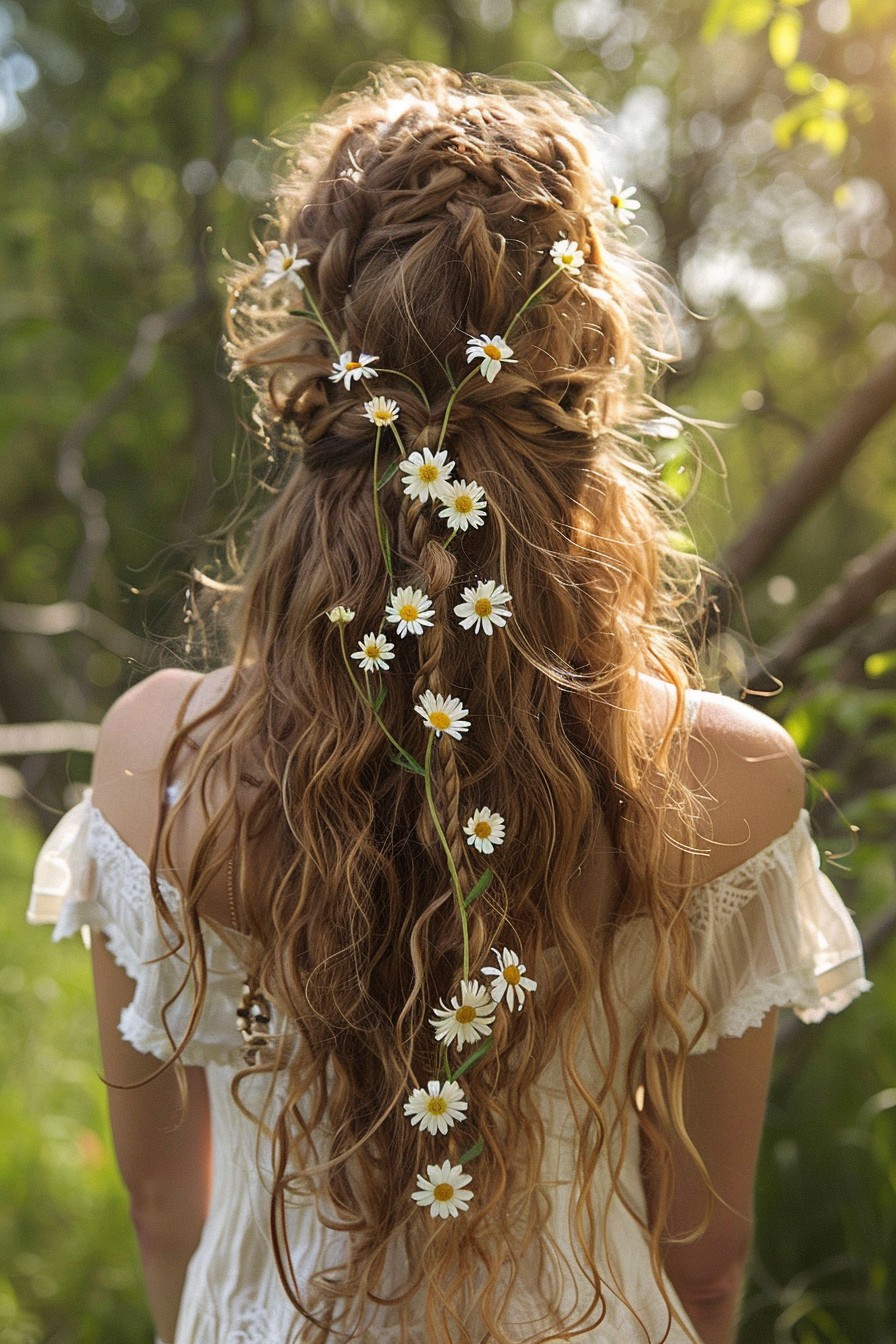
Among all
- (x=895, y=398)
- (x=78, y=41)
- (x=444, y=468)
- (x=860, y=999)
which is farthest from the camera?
(x=78, y=41)

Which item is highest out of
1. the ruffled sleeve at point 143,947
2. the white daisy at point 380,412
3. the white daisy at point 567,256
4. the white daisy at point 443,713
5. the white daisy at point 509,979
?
the white daisy at point 567,256

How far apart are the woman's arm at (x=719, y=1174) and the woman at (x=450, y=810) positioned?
1.1 inches

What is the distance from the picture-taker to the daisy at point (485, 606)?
0.98 m

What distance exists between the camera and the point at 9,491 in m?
5.33

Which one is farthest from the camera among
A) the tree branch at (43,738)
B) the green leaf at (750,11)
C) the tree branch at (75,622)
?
the tree branch at (75,622)

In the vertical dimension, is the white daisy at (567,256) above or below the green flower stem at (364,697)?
above

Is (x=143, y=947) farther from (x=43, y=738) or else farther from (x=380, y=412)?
(x=43, y=738)

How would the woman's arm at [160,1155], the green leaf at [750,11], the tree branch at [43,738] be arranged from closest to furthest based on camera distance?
1. the woman's arm at [160,1155]
2. the green leaf at [750,11]
3. the tree branch at [43,738]

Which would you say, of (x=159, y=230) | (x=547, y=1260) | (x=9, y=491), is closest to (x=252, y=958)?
(x=547, y=1260)

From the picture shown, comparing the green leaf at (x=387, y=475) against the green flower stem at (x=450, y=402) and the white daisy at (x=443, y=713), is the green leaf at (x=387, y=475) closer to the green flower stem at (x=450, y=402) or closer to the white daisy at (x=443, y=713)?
the green flower stem at (x=450, y=402)

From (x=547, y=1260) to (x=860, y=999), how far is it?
1.45 m

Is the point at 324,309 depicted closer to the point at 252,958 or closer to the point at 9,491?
the point at 252,958

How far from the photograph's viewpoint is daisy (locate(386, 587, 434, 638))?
3.21 ft

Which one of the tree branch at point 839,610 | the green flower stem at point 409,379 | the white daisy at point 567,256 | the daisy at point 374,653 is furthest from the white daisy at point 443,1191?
the tree branch at point 839,610
